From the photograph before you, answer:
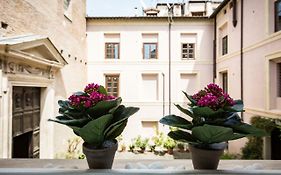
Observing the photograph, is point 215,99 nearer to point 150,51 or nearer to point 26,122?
point 26,122

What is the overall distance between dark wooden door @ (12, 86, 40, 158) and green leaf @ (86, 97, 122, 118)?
5105 mm

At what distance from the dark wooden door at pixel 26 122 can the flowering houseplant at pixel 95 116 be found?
198 inches

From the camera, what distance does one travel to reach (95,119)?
1146 millimetres

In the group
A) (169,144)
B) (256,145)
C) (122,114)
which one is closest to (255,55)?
(256,145)

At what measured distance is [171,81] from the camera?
13.2 meters

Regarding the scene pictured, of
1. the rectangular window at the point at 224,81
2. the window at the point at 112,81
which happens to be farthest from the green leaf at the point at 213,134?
the window at the point at 112,81

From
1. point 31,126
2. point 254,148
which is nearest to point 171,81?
point 254,148

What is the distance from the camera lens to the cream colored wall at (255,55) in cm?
771

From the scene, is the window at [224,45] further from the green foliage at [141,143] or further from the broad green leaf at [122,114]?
the broad green leaf at [122,114]

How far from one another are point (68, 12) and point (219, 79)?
7.94 metres

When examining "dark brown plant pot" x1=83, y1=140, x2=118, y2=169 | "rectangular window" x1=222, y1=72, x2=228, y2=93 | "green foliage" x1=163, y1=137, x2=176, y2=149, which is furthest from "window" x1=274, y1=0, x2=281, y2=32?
"dark brown plant pot" x1=83, y1=140, x2=118, y2=169

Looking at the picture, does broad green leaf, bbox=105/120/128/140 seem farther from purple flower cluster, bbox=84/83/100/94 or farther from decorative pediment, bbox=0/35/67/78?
decorative pediment, bbox=0/35/67/78

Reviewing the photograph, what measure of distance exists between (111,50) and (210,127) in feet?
41.1

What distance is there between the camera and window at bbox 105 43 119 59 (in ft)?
43.6
